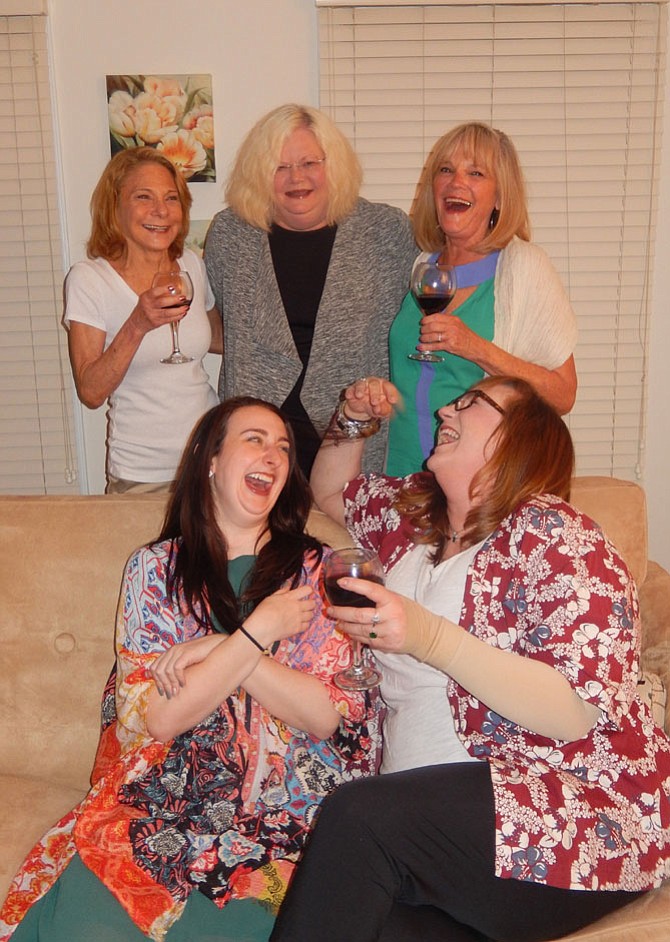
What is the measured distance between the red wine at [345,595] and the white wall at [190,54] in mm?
2194

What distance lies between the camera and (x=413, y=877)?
1488 mm

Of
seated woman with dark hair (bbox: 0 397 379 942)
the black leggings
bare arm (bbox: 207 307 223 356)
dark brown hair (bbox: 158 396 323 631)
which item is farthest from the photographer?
bare arm (bbox: 207 307 223 356)

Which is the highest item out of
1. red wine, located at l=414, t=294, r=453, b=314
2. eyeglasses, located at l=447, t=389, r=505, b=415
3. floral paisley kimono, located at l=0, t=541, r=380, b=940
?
red wine, located at l=414, t=294, r=453, b=314

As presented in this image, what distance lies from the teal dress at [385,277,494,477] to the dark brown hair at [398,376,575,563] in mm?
575

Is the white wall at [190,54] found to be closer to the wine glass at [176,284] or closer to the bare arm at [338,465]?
the wine glass at [176,284]

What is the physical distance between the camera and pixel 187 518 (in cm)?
198

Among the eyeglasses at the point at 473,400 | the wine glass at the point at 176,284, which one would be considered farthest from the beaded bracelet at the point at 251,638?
the wine glass at the point at 176,284

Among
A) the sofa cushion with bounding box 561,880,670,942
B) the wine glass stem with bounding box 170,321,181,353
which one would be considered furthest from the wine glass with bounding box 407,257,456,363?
the sofa cushion with bounding box 561,880,670,942

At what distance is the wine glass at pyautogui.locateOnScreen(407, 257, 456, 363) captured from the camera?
224 cm

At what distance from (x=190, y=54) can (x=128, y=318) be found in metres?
1.29

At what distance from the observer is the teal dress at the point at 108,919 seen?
1.61m

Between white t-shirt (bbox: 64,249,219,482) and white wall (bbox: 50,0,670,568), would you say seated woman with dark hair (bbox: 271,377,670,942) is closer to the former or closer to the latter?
white t-shirt (bbox: 64,249,219,482)

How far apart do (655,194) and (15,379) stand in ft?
7.89

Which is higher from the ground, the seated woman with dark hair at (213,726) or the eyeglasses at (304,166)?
the eyeglasses at (304,166)
